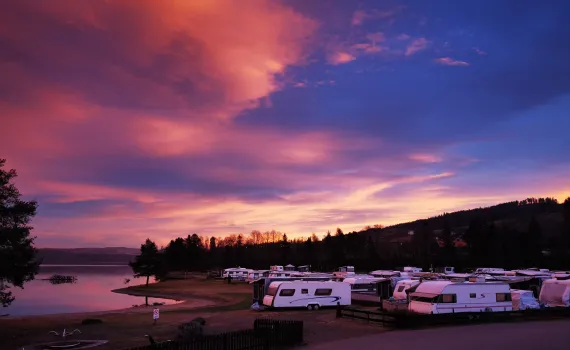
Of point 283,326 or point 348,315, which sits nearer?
point 283,326

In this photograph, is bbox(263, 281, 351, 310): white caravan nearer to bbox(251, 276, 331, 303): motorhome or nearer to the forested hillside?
bbox(251, 276, 331, 303): motorhome

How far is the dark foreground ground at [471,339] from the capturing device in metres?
21.1

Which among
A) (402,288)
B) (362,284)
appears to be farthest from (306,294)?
(362,284)

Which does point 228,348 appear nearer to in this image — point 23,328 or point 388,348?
point 388,348

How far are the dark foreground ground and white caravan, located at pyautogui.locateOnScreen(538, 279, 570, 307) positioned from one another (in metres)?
9.11

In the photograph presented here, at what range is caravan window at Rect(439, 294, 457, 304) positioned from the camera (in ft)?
98.8

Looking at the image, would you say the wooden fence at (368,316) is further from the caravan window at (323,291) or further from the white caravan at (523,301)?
the white caravan at (523,301)

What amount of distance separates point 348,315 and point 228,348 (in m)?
15.2

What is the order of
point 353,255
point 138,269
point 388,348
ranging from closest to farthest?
point 388,348 < point 138,269 < point 353,255

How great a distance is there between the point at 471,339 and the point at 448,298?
7.46 m

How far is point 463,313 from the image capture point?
1171 inches

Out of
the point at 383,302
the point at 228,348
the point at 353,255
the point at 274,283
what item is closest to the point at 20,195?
the point at 228,348

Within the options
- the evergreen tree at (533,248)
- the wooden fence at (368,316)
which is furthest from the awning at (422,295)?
the evergreen tree at (533,248)

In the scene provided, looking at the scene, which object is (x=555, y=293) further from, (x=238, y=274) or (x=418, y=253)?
(x=418, y=253)
